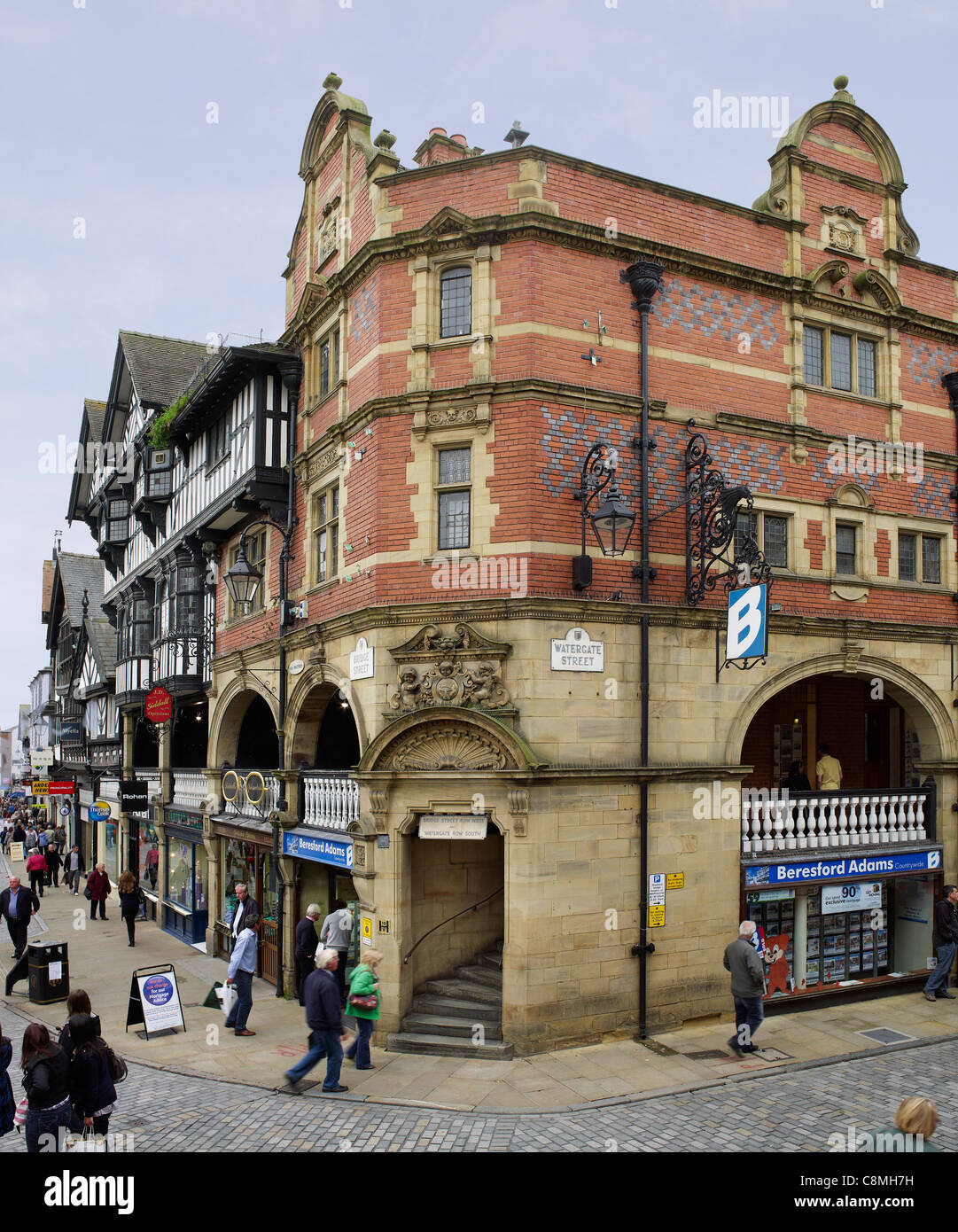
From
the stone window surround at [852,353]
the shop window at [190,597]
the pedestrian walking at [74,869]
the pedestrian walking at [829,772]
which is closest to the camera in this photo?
the stone window surround at [852,353]

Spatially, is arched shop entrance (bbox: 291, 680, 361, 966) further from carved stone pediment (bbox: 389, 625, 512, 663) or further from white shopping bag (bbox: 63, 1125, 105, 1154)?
white shopping bag (bbox: 63, 1125, 105, 1154)

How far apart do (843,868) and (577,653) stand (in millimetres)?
5733

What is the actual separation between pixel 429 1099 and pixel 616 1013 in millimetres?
3127

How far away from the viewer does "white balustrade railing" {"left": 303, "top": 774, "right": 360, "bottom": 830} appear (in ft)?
46.8

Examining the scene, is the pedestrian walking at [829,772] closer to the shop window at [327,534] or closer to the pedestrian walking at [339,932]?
the pedestrian walking at [339,932]

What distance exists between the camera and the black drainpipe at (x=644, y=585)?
42.0 ft

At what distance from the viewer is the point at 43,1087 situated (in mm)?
7488

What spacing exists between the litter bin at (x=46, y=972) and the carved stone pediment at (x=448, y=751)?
7389mm

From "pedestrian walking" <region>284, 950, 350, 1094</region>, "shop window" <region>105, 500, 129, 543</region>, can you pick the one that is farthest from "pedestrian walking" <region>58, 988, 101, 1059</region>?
"shop window" <region>105, 500, 129, 543</region>

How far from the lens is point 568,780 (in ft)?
41.2

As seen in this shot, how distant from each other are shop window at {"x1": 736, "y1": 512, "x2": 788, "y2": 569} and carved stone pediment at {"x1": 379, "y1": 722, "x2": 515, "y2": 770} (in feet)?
16.8

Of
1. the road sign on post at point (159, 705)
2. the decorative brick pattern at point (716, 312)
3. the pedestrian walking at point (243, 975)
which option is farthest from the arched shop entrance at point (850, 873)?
the road sign on post at point (159, 705)

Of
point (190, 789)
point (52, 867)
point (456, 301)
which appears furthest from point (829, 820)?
point (52, 867)
